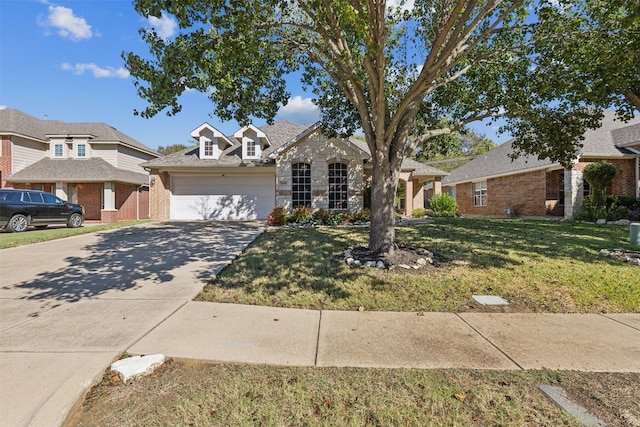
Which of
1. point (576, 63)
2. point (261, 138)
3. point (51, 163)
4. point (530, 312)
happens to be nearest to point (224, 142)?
point (261, 138)

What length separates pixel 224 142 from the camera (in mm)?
18062

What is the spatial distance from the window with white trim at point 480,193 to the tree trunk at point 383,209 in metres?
20.0

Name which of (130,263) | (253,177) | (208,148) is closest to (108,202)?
(208,148)

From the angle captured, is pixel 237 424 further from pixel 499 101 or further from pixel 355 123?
pixel 355 123

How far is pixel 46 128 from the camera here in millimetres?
22250

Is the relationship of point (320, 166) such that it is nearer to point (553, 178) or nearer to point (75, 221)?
point (75, 221)

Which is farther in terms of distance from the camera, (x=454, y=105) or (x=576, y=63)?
(x=454, y=105)

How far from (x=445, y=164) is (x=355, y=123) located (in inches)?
1719

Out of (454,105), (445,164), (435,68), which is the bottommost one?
(435,68)

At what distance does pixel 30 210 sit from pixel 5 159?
10.2 metres

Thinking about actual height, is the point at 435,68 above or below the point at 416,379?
above

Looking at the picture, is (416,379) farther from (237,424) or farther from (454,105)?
(454,105)

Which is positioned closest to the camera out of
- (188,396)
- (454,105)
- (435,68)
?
(188,396)

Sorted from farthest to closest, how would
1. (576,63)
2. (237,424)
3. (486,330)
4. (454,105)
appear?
(454,105), (576,63), (486,330), (237,424)
